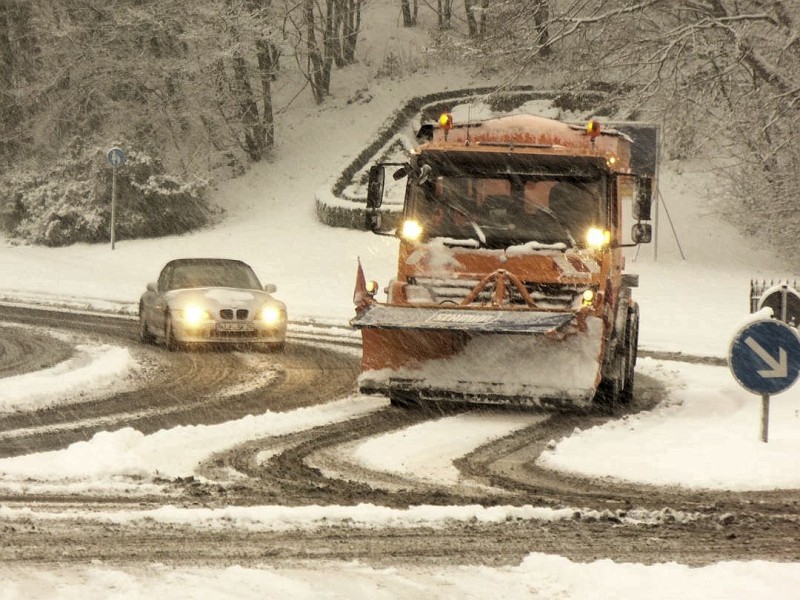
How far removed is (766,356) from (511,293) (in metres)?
2.99

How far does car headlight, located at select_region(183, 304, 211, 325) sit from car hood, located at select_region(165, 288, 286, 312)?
70 mm

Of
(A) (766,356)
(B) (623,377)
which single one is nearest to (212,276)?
(B) (623,377)

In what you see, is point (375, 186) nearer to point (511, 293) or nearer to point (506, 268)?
point (506, 268)

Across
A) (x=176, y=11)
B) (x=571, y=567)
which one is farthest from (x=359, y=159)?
(x=571, y=567)

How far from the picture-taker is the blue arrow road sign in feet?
35.5

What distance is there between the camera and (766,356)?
10.9 meters

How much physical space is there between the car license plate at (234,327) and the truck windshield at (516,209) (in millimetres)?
5452

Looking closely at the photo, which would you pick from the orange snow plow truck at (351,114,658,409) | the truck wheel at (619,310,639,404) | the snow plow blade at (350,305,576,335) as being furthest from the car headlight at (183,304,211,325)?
A: the truck wheel at (619,310,639,404)

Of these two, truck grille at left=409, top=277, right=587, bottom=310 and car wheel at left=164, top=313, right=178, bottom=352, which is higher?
truck grille at left=409, top=277, right=587, bottom=310

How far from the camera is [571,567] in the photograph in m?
6.52

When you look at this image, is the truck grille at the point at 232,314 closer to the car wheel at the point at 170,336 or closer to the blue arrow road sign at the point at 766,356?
the car wheel at the point at 170,336

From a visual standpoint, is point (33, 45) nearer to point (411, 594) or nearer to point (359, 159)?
point (359, 159)

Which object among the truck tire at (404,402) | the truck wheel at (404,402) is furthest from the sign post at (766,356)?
the truck wheel at (404,402)

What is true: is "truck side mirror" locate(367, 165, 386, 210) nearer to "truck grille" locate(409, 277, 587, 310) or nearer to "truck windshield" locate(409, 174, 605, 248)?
"truck windshield" locate(409, 174, 605, 248)
